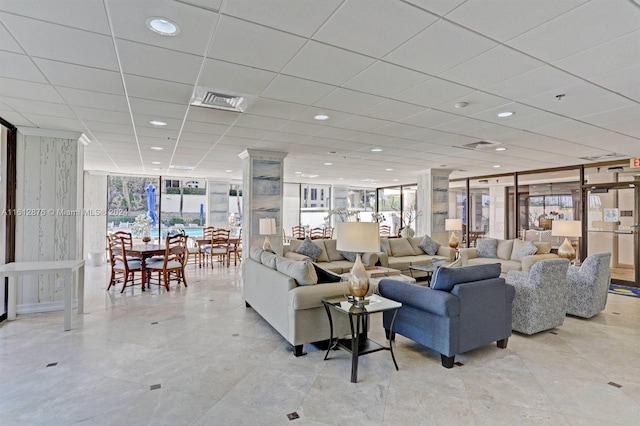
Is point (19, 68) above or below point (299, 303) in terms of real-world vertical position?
above

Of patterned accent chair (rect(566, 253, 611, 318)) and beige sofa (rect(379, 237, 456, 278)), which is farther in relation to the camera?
beige sofa (rect(379, 237, 456, 278))

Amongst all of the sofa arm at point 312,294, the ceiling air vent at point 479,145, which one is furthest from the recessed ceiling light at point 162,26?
the ceiling air vent at point 479,145

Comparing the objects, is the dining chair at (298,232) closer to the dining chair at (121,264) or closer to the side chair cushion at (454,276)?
the dining chair at (121,264)

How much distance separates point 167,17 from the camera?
2.06m

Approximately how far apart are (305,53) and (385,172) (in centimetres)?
726

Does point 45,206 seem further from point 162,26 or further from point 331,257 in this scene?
point 331,257

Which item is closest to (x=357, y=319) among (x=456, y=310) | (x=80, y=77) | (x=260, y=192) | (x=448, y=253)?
(x=456, y=310)

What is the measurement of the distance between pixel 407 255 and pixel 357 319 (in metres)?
5.03

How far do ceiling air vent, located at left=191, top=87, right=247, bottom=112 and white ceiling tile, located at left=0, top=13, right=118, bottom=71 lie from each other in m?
Result: 0.80

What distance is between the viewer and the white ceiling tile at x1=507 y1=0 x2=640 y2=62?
197cm

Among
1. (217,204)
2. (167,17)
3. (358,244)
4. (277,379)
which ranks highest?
(167,17)

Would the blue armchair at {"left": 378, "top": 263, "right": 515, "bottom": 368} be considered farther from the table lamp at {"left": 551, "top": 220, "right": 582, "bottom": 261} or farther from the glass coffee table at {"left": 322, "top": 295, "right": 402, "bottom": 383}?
the table lamp at {"left": 551, "top": 220, "right": 582, "bottom": 261}

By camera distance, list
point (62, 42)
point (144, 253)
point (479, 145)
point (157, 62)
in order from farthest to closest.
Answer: point (144, 253)
point (479, 145)
point (157, 62)
point (62, 42)

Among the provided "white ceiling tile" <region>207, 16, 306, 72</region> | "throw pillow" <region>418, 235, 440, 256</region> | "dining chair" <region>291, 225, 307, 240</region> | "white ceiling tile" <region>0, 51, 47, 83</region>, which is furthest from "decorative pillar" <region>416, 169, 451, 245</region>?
"white ceiling tile" <region>0, 51, 47, 83</region>
